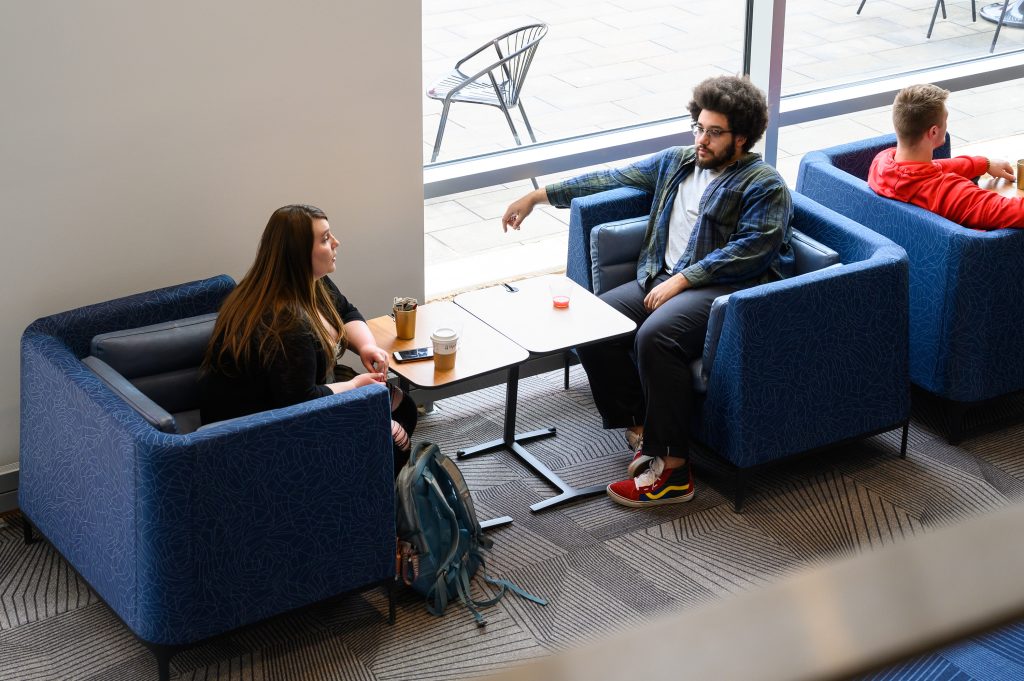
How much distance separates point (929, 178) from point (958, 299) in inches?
18.0

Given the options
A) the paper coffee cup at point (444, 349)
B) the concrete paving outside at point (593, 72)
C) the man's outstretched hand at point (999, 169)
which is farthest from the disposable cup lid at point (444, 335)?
the man's outstretched hand at point (999, 169)

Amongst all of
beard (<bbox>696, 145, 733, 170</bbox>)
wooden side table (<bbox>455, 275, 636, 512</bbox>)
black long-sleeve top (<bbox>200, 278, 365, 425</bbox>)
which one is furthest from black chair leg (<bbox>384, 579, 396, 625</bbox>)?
beard (<bbox>696, 145, 733, 170</bbox>)

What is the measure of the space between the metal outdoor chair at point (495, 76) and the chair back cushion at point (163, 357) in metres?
1.74

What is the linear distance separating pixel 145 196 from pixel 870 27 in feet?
12.9

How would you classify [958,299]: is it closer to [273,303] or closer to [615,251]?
[615,251]

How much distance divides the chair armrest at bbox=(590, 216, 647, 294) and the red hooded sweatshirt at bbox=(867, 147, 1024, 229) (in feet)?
2.95

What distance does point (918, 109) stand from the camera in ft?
12.9

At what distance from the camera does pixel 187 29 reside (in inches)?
137

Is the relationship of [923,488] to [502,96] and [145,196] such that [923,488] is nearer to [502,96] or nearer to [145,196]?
[502,96]

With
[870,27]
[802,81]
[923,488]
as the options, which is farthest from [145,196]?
[870,27]

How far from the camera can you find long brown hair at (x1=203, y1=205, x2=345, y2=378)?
303 centimetres

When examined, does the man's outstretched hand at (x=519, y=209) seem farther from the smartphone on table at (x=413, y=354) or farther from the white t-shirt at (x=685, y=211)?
the smartphone on table at (x=413, y=354)

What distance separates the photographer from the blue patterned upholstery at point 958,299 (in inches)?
153

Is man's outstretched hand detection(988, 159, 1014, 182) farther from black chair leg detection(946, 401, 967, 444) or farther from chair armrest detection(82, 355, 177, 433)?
chair armrest detection(82, 355, 177, 433)
